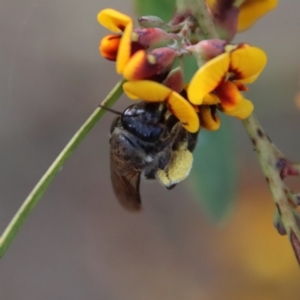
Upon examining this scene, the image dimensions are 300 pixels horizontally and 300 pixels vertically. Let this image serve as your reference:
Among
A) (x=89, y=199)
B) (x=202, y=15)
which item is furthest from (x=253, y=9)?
(x=89, y=199)

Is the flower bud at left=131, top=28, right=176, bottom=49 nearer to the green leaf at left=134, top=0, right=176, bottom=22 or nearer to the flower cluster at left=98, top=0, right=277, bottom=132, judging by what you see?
the flower cluster at left=98, top=0, right=277, bottom=132

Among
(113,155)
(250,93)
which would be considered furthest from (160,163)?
(250,93)

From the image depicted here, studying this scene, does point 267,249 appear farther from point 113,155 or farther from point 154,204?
point 113,155

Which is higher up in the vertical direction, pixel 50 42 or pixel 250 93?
pixel 50 42

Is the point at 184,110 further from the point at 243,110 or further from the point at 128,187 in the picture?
the point at 128,187

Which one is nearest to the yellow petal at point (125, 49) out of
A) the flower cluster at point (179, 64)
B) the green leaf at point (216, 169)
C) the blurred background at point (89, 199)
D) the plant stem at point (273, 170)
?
the flower cluster at point (179, 64)

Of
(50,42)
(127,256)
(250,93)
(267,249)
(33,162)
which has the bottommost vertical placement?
(267,249)

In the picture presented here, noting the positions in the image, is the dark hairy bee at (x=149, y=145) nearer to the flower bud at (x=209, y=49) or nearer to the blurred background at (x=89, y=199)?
the flower bud at (x=209, y=49)
